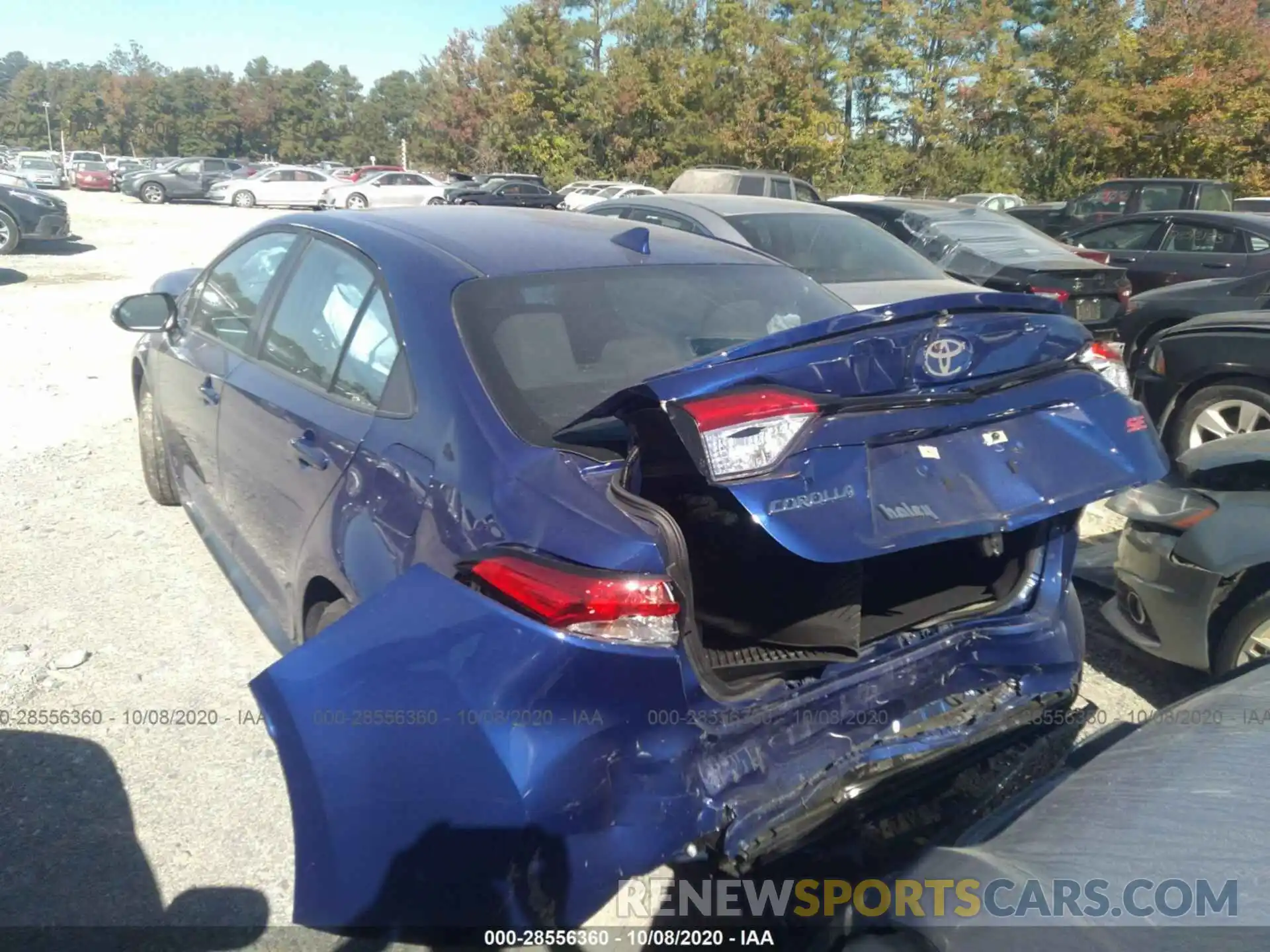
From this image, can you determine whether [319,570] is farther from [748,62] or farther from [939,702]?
[748,62]

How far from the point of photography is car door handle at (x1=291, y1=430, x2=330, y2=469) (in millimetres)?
2971

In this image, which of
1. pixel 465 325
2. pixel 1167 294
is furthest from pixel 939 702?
pixel 1167 294

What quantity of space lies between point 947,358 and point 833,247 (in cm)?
576

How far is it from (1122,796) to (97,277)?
1700 centimetres

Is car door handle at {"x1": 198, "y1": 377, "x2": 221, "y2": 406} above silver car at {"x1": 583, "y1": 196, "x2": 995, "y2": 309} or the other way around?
the other way around

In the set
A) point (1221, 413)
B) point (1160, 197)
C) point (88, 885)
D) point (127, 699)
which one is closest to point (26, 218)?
point (127, 699)

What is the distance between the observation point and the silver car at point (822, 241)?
7379mm

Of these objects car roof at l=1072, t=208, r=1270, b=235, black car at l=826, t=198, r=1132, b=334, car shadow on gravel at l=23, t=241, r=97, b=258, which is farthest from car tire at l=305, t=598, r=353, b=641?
car shadow on gravel at l=23, t=241, r=97, b=258

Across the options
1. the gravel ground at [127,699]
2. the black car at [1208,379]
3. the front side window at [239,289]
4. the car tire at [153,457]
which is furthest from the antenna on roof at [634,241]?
the black car at [1208,379]

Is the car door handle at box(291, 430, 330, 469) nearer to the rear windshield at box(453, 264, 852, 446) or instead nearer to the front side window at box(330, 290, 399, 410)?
the front side window at box(330, 290, 399, 410)

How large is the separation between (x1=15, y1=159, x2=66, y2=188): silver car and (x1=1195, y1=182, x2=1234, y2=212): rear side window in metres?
38.5

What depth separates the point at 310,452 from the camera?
304 cm

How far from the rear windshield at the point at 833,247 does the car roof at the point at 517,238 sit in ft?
12.7

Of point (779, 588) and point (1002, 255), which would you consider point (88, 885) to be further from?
point (1002, 255)
